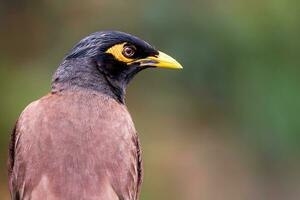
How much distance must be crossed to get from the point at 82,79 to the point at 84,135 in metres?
0.58

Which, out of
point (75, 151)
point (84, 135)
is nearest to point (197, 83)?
point (84, 135)

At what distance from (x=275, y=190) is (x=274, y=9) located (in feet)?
9.47

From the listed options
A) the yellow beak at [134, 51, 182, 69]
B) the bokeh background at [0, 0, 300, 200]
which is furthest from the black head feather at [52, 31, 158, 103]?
the bokeh background at [0, 0, 300, 200]

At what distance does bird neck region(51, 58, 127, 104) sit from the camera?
6699 mm

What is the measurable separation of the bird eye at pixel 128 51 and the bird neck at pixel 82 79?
18cm

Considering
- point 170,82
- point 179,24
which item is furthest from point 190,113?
point 179,24

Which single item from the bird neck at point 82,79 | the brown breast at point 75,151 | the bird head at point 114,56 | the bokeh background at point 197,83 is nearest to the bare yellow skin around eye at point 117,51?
the bird head at point 114,56

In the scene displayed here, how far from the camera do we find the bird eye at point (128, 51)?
686 centimetres

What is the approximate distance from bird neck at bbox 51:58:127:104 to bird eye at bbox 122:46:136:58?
18 cm

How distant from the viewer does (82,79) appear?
6715 mm

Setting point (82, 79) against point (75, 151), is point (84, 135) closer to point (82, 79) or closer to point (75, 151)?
point (75, 151)

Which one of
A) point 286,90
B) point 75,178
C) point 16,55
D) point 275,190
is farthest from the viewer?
point 275,190

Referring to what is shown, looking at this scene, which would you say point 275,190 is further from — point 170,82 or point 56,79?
point 56,79

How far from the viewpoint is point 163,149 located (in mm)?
13414
